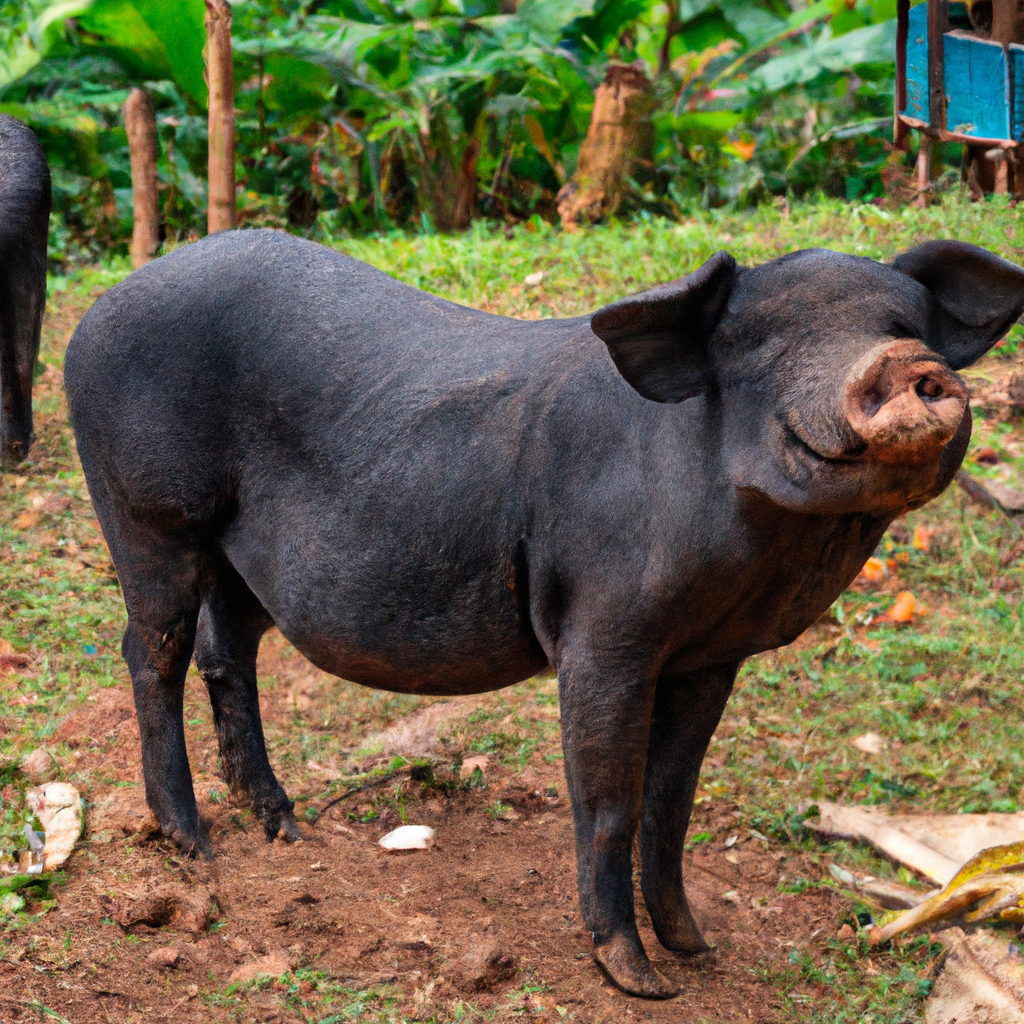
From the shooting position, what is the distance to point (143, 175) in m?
8.51

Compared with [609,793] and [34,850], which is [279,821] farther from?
[609,793]

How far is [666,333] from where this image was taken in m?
2.63

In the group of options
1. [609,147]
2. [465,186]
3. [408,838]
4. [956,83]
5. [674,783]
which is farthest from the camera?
[465,186]

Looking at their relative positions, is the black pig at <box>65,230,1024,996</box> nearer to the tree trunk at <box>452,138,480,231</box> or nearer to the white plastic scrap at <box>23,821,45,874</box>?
the white plastic scrap at <box>23,821,45,874</box>

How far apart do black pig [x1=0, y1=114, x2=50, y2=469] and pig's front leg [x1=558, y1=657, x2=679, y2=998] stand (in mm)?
3288

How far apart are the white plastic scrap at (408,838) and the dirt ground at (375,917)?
4 centimetres

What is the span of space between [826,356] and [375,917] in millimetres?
2124

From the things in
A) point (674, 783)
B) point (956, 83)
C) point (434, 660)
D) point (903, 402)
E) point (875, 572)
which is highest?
point (956, 83)

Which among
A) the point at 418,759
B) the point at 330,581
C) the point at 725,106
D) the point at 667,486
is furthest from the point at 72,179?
the point at 667,486

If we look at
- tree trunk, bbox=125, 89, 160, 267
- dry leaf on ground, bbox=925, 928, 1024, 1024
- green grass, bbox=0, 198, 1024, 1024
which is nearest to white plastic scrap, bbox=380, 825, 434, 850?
green grass, bbox=0, 198, 1024, 1024

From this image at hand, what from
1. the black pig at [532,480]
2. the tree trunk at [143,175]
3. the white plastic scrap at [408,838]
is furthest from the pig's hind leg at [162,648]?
the tree trunk at [143,175]

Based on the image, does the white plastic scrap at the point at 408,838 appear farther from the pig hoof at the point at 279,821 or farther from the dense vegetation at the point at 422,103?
the dense vegetation at the point at 422,103

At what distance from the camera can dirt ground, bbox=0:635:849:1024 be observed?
3084 mm

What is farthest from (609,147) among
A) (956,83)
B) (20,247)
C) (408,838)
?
(408,838)
